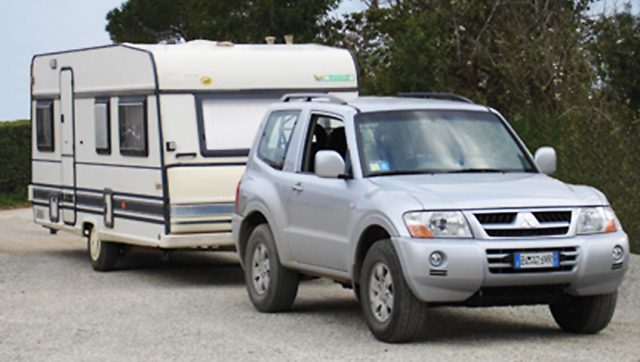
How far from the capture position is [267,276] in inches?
527

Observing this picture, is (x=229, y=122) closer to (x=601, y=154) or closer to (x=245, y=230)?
(x=245, y=230)

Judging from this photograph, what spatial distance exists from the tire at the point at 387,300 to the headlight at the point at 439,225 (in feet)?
0.99

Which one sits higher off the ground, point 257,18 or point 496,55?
point 257,18

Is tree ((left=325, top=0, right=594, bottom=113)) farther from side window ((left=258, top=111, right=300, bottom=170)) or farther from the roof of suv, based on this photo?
the roof of suv

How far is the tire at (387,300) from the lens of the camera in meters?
10.8

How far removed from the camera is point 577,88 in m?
26.1

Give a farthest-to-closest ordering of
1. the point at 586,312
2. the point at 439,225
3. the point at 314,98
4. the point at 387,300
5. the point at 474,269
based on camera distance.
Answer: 1. the point at 314,98
2. the point at 586,312
3. the point at 387,300
4. the point at 439,225
5. the point at 474,269

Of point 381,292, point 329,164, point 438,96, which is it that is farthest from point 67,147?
point 381,292

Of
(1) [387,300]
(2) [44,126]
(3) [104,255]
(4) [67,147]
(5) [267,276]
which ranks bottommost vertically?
(3) [104,255]

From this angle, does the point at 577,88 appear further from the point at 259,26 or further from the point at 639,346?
the point at 639,346

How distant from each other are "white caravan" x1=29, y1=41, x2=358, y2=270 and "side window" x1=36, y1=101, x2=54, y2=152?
795 millimetres

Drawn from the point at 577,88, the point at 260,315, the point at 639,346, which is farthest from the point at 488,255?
the point at 577,88

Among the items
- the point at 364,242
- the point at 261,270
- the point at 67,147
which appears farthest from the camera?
the point at 67,147

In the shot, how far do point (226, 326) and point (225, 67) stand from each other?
16.9 ft
